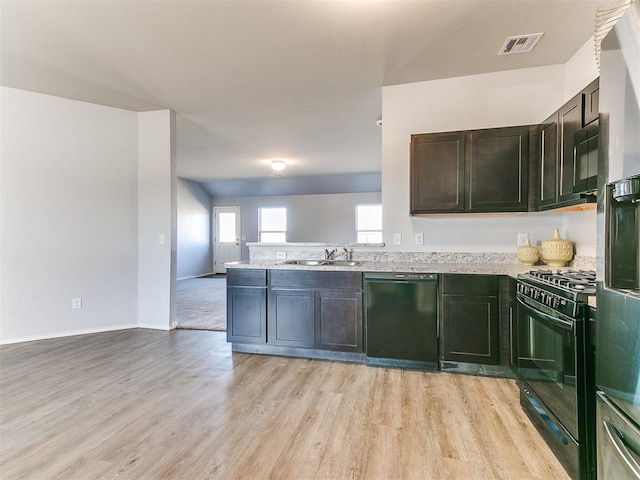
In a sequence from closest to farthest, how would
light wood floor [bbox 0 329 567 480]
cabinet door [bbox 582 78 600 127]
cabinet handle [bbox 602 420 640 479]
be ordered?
cabinet handle [bbox 602 420 640 479], light wood floor [bbox 0 329 567 480], cabinet door [bbox 582 78 600 127]

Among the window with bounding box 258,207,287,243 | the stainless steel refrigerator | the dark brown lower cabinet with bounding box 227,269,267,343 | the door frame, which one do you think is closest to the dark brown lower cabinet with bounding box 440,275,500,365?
the stainless steel refrigerator

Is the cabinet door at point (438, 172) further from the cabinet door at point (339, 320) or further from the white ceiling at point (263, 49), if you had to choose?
the cabinet door at point (339, 320)

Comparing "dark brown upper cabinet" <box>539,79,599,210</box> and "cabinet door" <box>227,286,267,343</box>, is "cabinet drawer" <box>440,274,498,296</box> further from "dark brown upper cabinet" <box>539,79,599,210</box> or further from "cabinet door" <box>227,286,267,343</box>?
"cabinet door" <box>227,286,267,343</box>

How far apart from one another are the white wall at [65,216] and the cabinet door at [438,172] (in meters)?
3.46

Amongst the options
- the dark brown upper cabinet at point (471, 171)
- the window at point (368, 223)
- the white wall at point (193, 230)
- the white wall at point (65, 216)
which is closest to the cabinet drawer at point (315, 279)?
the dark brown upper cabinet at point (471, 171)

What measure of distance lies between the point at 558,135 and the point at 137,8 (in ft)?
10.2

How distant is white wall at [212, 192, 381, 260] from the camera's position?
8.79 m

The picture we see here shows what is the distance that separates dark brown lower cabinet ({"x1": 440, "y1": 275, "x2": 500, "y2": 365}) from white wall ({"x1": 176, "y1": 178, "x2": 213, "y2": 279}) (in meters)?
7.33

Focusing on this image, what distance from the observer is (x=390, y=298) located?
2.75 meters

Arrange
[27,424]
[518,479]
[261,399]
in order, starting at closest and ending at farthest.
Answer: [518,479] → [27,424] → [261,399]

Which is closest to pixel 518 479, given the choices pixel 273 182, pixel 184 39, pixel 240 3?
pixel 240 3

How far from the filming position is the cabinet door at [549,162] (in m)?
2.38

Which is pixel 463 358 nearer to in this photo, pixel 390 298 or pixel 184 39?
pixel 390 298

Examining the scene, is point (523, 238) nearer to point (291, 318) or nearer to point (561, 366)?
point (561, 366)
